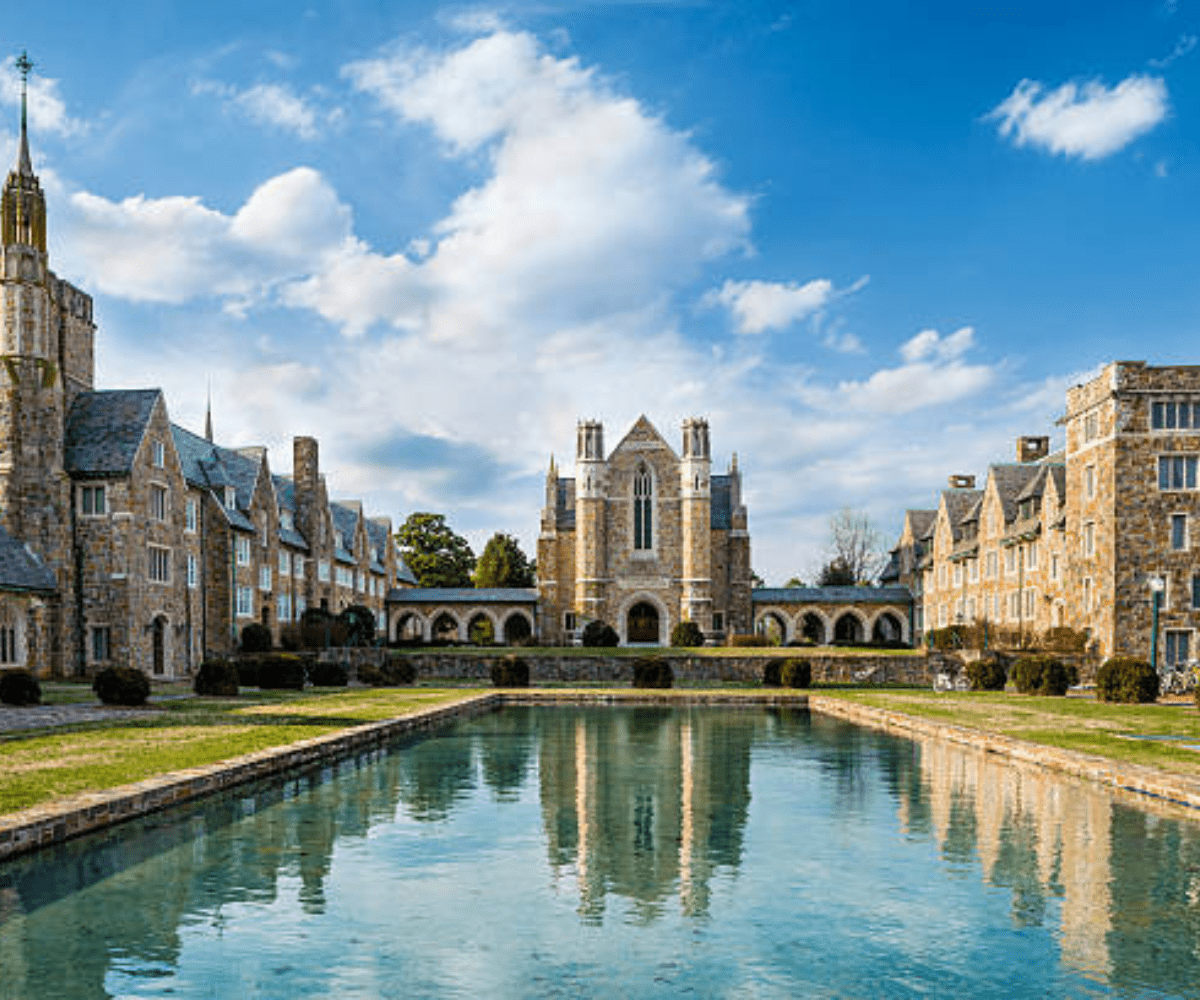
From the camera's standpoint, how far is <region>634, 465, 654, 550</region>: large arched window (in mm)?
62938

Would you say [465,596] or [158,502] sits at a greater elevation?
[158,502]

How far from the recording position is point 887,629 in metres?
70.1

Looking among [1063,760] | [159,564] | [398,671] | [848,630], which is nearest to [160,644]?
[159,564]

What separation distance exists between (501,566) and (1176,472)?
52992mm

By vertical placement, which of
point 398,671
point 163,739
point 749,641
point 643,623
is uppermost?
point 163,739

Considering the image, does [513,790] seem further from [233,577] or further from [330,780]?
[233,577]

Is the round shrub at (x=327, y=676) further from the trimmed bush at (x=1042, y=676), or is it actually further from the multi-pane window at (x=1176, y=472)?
the multi-pane window at (x=1176, y=472)

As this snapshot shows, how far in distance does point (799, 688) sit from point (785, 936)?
29.1m

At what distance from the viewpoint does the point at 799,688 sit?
3734 cm

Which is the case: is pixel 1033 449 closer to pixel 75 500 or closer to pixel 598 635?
pixel 598 635

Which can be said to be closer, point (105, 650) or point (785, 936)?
point (785, 936)

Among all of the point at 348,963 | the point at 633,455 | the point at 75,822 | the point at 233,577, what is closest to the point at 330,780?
the point at 75,822

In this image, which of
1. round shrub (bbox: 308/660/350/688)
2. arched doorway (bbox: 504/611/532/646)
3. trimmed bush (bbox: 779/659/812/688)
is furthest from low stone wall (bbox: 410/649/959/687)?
arched doorway (bbox: 504/611/532/646)

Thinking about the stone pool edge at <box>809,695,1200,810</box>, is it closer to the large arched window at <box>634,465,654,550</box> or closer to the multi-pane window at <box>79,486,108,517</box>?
the multi-pane window at <box>79,486,108,517</box>
